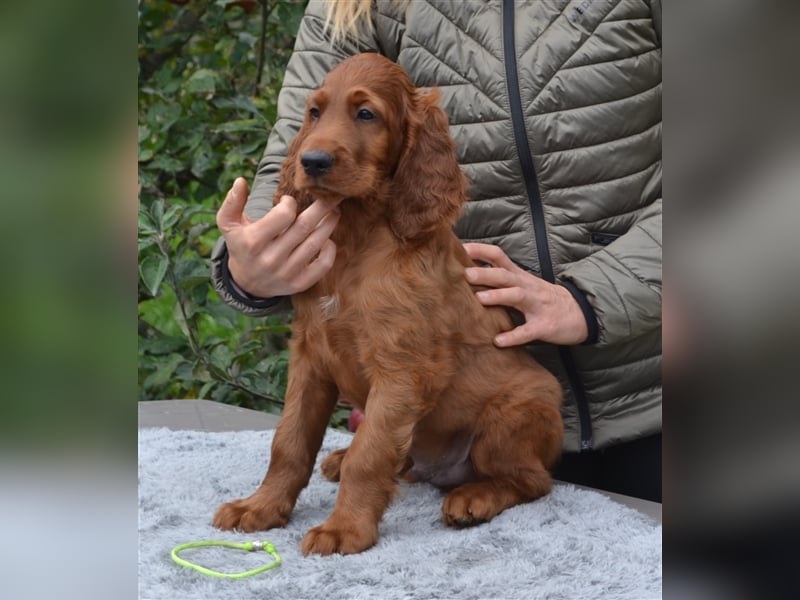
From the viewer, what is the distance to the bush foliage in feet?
10.7

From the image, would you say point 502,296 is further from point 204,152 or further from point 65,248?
point 204,152

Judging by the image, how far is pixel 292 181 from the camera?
1.59m

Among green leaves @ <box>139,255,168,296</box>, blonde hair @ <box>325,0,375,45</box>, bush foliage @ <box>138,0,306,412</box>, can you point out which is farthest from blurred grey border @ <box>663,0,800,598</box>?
bush foliage @ <box>138,0,306,412</box>

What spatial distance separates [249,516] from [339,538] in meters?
0.19

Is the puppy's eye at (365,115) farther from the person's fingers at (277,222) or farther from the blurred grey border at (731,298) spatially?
the blurred grey border at (731,298)

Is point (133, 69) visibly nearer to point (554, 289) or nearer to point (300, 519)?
point (300, 519)

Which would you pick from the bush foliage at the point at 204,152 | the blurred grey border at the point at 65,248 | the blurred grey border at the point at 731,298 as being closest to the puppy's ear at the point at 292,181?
the blurred grey border at the point at 65,248

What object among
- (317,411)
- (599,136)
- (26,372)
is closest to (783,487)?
(26,372)

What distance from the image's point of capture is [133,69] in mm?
502

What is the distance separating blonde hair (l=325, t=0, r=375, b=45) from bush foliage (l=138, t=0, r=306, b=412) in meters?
1.13

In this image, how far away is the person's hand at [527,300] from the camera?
1717 mm

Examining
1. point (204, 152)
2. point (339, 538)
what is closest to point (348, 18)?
point (339, 538)

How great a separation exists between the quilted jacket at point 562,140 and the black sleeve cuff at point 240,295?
0.22 m

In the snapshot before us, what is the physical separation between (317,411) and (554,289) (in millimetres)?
555
